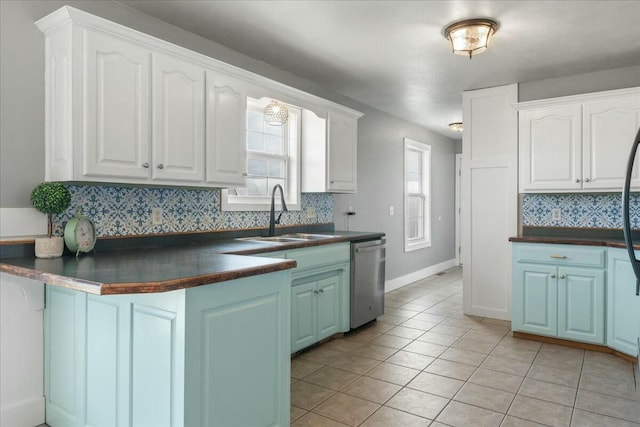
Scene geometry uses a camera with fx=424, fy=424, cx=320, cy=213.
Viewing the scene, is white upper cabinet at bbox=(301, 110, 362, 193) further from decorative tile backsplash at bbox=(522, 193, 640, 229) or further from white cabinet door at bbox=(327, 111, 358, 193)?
decorative tile backsplash at bbox=(522, 193, 640, 229)

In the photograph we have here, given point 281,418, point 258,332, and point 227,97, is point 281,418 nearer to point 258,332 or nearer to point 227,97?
point 258,332

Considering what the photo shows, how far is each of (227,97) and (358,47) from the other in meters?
1.16

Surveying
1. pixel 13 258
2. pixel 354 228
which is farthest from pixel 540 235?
pixel 13 258

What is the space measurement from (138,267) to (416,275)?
5197mm

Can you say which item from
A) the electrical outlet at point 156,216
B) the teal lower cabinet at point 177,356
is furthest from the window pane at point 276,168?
the teal lower cabinet at point 177,356

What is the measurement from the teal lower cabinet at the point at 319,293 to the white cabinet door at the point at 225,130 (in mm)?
714

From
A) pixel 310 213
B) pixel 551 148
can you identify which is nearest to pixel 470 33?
pixel 551 148

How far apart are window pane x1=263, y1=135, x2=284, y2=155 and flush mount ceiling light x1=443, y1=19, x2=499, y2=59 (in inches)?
66.6

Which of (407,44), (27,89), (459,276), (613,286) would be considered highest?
(407,44)

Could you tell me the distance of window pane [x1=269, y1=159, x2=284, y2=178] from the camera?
390 centimetres

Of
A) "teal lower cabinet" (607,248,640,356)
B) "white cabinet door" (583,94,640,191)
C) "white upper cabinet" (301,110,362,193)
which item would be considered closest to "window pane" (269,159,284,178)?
"white upper cabinet" (301,110,362,193)

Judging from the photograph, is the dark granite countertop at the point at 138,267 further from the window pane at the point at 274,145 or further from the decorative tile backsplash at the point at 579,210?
the decorative tile backsplash at the point at 579,210

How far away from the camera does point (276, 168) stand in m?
3.96

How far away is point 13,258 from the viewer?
211 cm
